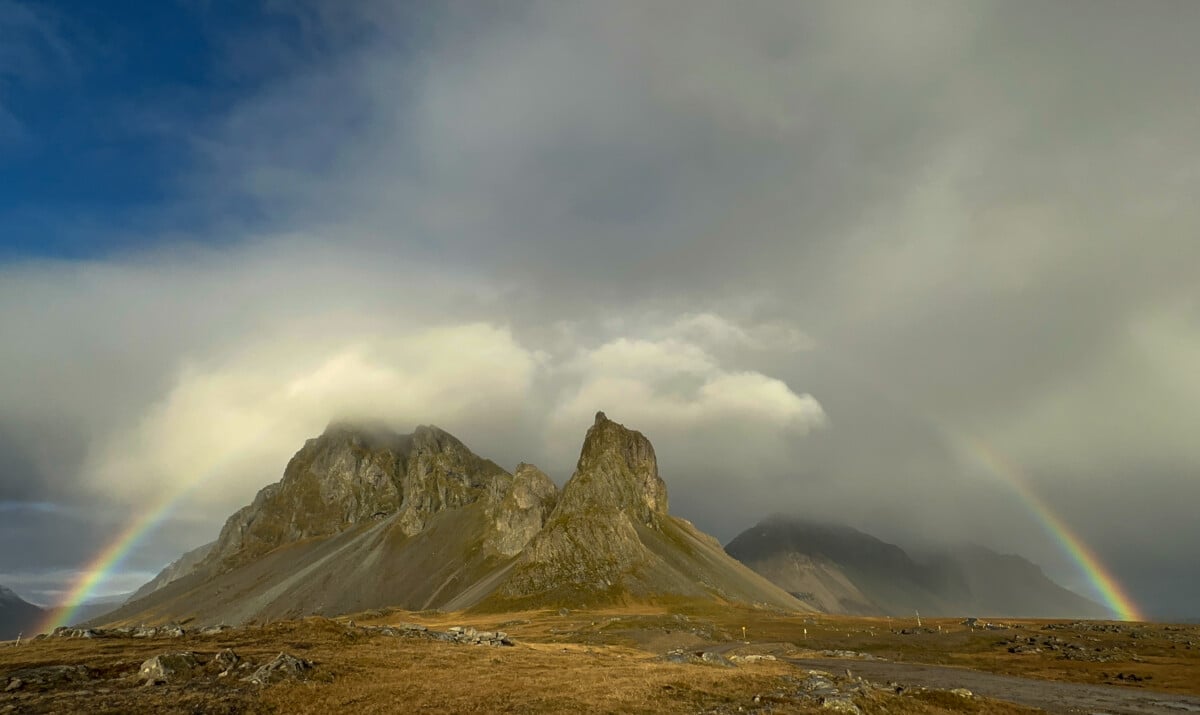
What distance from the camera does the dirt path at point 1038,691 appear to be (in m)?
48.1

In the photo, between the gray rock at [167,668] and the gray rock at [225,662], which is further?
the gray rock at [225,662]

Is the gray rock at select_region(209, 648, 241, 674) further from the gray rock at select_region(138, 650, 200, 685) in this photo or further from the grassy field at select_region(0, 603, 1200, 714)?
the grassy field at select_region(0, 603, 1200, 714)

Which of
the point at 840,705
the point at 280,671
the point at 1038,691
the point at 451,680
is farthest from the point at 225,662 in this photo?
the point at 1038,691

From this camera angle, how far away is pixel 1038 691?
55844 millimetres

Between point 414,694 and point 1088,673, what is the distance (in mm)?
74128

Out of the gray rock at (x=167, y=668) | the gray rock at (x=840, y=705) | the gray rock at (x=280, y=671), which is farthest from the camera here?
the gray rock at (x=280, y=671)

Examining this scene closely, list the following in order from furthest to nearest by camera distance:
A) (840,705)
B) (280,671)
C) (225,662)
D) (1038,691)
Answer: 1. (1038,691)
2. (225,662)
3. (280,671)
4. (840,705)

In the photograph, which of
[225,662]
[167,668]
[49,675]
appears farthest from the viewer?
[225,662]

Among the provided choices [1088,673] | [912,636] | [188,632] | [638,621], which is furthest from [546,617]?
[1088,673]

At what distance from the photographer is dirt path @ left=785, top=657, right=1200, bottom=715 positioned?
4809cm

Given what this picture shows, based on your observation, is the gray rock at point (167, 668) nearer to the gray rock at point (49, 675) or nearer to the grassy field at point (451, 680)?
the grassy field at point (451, 680)

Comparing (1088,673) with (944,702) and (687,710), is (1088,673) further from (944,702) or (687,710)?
(687,710)

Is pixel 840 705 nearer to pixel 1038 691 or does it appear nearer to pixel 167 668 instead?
pixel 1038 691

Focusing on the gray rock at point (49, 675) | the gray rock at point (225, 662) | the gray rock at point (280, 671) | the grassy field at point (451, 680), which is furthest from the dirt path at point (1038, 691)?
the gray rock at point (49, 675)
